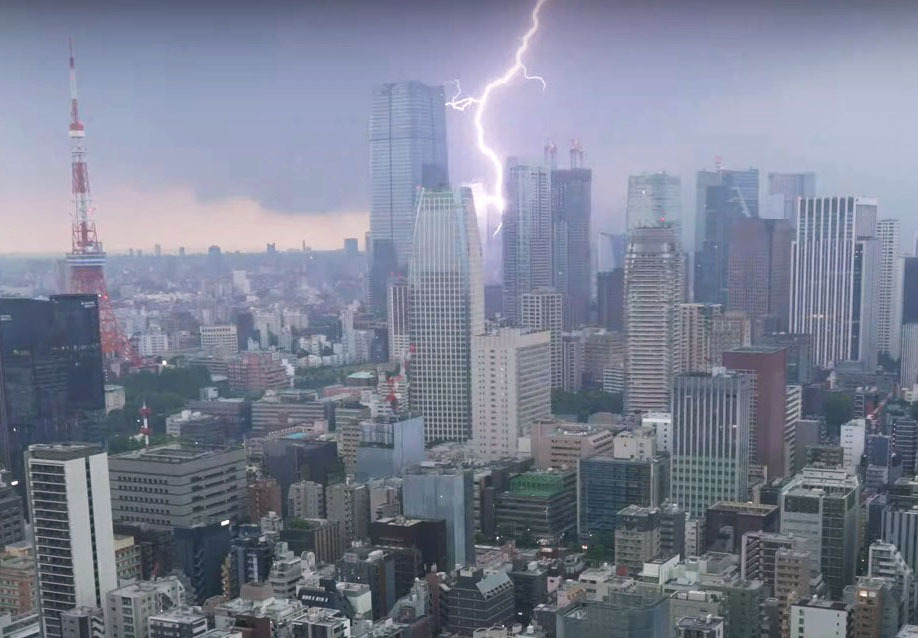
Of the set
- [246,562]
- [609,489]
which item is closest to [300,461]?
[246,562]

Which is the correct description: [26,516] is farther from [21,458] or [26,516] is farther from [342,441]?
[342,441]

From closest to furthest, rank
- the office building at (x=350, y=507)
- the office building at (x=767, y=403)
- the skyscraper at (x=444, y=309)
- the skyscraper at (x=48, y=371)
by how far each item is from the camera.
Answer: the skyscraper at (x=48, y=371)
the office building at (x=350, y=507)
the office building at (x=767, y=403)
the skyscraper at (x=444, y=309)

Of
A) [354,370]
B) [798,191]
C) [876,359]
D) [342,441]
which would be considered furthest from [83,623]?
[876,359]

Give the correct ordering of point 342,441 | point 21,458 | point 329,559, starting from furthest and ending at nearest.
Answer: point 342,441
point 329,559
point 21,458

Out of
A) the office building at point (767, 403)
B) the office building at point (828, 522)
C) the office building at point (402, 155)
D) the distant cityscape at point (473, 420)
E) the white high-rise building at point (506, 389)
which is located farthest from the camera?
the white high-rise building at point (506, 389)

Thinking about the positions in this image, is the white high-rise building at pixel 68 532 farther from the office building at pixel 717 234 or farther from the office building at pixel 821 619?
the office building at pixel 717 234

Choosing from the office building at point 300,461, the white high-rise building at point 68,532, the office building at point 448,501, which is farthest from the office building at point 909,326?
the white high-rise building at point 68,532
